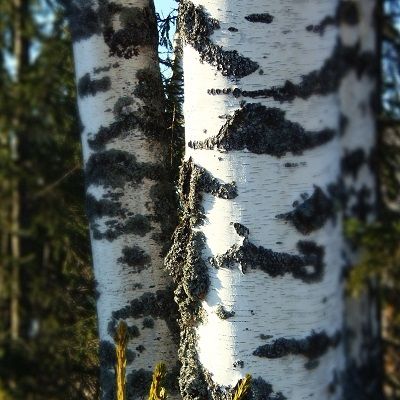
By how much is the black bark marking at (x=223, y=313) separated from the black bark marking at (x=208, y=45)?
27cm

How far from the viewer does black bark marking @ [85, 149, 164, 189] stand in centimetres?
86

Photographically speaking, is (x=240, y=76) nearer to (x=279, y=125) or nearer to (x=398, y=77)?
(x=279, y=125)

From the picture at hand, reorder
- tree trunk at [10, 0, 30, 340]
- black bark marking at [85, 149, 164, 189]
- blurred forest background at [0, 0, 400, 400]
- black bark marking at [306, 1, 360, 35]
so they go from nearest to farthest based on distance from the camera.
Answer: black bark marking at [306, 1, 360, 35] < black bark marking at [85, 149, 164, 189] < blurred forest background at [0, 0, 400, 400] < tree trunk at [10, 0, 30, 340]

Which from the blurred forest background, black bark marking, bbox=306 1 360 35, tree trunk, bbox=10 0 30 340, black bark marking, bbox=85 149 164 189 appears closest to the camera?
black bark marking, bbox=306 1 360 35

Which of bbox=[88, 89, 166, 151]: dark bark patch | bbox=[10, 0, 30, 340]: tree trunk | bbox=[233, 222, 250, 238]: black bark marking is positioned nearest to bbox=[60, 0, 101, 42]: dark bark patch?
bbox=[88, 89, 166, 151]: dark bark patch

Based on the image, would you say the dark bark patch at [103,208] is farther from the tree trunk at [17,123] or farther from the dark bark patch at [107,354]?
the tree trunk at [17,123]

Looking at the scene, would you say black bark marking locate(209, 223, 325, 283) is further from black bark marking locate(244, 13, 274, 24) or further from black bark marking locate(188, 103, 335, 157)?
black bark marking locate(244, 13, 274, 24)

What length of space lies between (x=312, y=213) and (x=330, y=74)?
0.49 feet

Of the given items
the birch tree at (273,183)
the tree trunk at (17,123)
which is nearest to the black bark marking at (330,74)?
the birch tree at (273,183)

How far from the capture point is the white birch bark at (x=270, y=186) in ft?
1.95

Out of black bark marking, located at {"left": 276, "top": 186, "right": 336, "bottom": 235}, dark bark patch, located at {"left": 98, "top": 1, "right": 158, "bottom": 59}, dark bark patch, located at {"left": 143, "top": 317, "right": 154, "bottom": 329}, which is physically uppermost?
dark bark patch, located at {"left": 98, "top": 1, "right": 158, "bottom": 59}

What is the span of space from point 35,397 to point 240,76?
1910mm

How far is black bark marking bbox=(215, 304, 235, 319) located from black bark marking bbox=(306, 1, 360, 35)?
1.06ft

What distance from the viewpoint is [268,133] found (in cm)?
61
